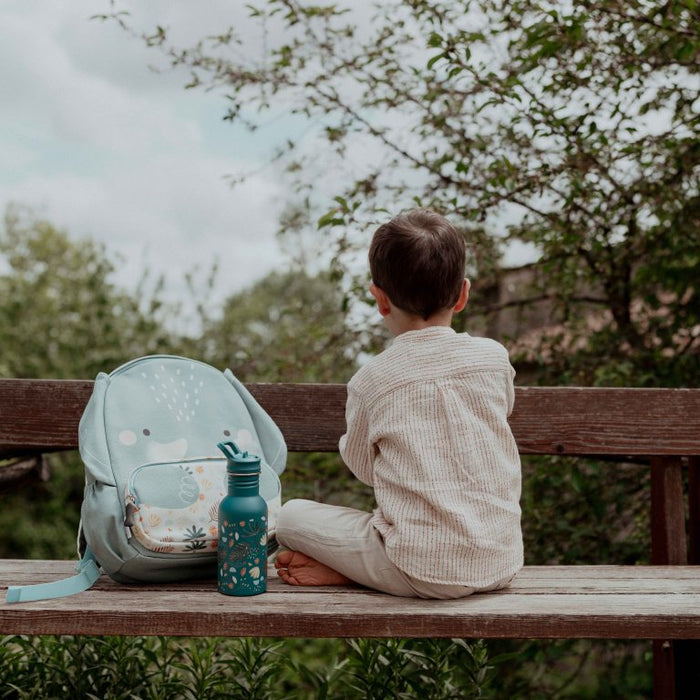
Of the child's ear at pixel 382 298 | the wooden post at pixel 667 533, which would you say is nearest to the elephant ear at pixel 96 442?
the child's ear at pixel 382 298

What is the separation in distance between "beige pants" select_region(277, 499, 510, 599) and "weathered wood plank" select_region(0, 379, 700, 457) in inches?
19.1

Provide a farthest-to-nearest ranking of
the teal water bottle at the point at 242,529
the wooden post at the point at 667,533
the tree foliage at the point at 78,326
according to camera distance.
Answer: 1. the tree foliage at the point at 78,326
2. the wooden post at the point at 667,533
3. the teal water bottle at the point at 242,529

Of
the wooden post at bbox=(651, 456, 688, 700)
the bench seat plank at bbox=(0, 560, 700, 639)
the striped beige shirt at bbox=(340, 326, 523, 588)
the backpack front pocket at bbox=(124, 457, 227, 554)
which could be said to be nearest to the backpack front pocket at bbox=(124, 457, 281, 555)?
the backpack front pocket at bbox=(124, 457, 227, 554)

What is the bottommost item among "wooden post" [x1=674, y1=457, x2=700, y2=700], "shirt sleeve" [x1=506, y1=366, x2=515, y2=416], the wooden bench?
"wooden post" [x1=674, y1=457, x2=700, y2=700]

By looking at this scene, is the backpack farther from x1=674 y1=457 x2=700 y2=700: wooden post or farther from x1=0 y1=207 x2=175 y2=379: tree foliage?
x1=0 y1=207 x2=175 y2=379: tree foliage

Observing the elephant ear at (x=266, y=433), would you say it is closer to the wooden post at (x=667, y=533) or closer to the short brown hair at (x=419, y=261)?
the short brown hair at (x=419, y=261)

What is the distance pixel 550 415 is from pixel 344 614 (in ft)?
3.66

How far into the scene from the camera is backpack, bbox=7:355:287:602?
1.84 metres

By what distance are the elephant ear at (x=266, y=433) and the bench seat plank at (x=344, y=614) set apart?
361mm

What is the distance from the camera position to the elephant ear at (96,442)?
6.08ft

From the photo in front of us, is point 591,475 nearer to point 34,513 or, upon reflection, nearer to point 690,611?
point 690,611

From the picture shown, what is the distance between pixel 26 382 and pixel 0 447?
0.76ft

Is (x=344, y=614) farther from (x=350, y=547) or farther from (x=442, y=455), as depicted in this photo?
(x=442, y=455)

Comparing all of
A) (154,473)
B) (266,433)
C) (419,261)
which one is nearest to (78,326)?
(266,433)
